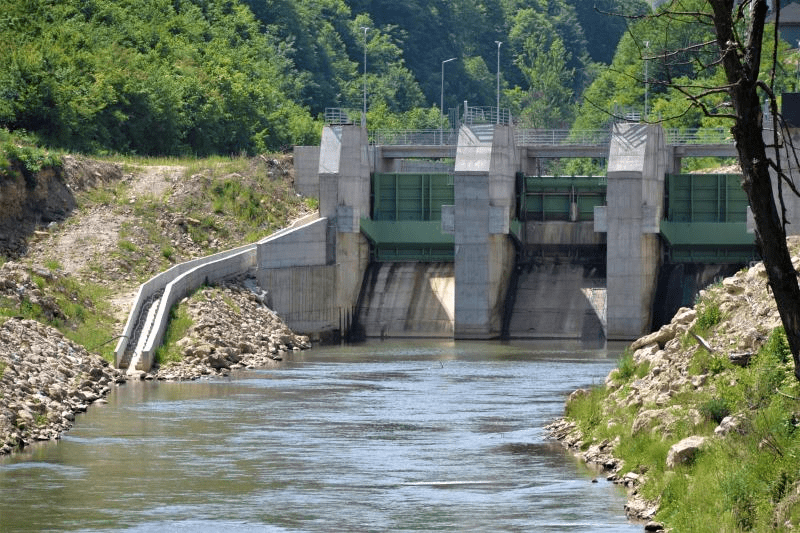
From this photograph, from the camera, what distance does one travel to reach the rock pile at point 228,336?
55.0 m

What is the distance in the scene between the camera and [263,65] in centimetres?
10581

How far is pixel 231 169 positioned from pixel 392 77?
6398 centimetres

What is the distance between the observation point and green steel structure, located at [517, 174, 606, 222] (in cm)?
7388

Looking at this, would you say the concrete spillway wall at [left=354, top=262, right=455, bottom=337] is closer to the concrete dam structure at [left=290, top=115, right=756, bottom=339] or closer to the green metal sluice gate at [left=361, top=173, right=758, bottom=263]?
the concrete dam structure at [left=290, top=115, right=756, bottom=339]

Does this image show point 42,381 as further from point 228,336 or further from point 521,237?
point 521,237

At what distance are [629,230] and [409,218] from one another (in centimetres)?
1131

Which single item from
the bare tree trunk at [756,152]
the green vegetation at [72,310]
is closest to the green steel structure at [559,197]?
the green vegetation at [72,310]

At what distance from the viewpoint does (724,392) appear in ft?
90.7

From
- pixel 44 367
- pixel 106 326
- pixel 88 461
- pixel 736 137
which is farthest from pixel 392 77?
pixel 736 137

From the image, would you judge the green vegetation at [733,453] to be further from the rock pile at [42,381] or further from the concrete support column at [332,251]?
the concrete support column at [332,251]

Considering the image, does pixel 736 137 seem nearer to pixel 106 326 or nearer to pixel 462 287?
pixel 106 326

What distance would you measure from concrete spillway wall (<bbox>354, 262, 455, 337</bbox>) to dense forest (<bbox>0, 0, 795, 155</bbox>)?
417 inches

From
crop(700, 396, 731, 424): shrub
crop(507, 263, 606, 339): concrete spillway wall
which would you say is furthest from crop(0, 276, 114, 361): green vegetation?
crop(700, 396, 731, 424): shrub

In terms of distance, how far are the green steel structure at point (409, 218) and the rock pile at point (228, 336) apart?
8963mm
